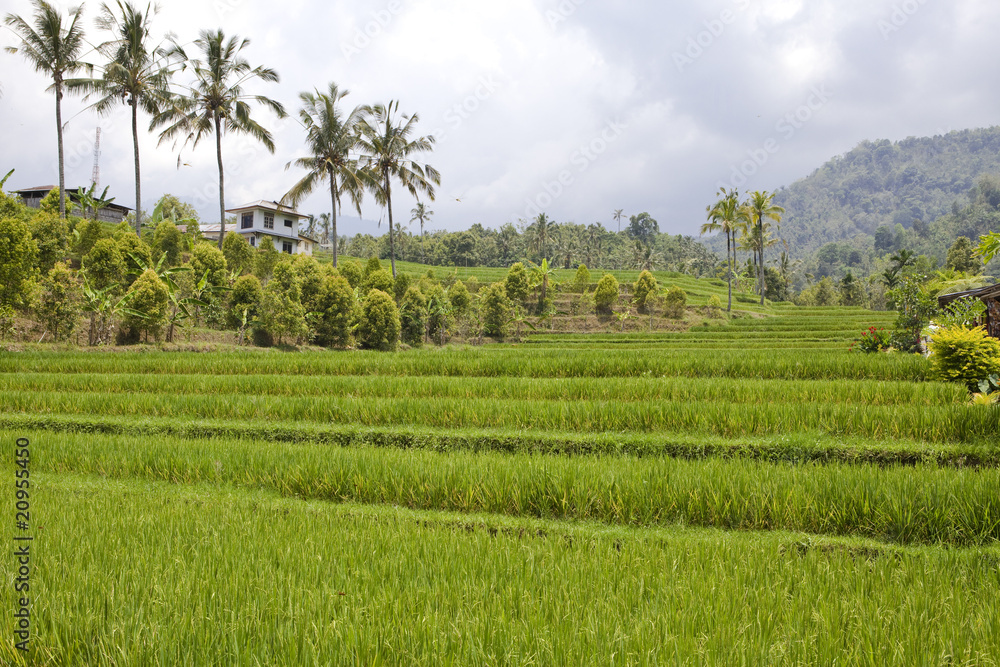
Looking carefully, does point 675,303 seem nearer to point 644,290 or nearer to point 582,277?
point 644,290

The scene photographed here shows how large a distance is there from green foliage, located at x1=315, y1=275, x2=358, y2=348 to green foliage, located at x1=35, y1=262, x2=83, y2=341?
7.85 m

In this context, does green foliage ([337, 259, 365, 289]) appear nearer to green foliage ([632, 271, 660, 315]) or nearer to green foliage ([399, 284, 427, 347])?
green foliage ([399, 284, 427, 347])

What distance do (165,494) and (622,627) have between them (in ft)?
15.9

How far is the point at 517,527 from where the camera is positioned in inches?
169

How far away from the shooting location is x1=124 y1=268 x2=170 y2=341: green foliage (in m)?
17.0

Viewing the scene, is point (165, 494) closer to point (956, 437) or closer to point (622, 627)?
point (622, 627)

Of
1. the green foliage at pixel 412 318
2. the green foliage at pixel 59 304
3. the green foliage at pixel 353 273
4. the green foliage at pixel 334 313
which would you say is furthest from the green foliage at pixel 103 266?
the green foliage at pixel 412 318

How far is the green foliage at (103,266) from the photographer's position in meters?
17.6

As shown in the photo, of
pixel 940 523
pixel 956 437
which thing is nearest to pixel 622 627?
pixel 940 523

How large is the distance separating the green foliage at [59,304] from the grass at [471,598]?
1661 cm

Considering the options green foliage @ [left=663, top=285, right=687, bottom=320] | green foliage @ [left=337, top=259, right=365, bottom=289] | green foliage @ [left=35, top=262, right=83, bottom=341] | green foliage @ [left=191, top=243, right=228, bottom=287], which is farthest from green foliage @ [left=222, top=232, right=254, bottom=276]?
green foliage @ [left=663, top=285, right=687, bottom=320]

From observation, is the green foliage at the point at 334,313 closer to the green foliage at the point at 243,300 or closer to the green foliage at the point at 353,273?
the green foliage at the point at 243,300

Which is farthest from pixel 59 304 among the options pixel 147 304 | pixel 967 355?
pixel 967 355

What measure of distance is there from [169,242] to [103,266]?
10.1m
